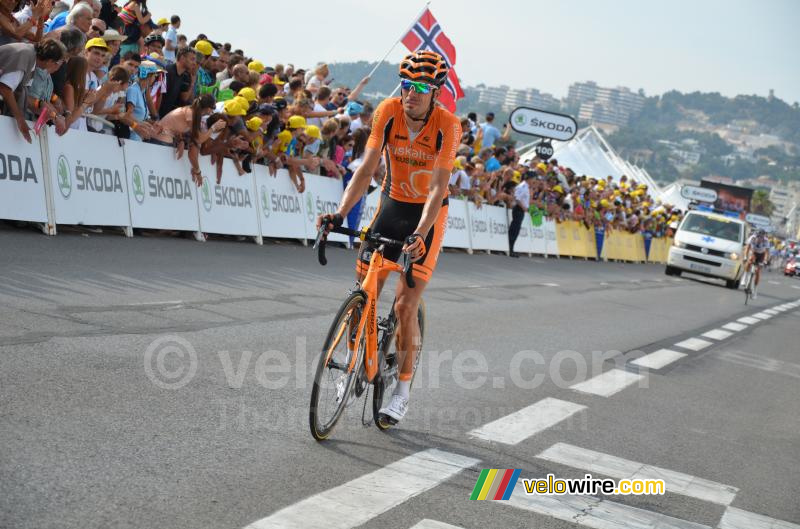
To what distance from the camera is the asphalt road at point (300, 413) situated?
4.61m

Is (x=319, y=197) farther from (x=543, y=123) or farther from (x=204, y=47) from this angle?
(x=543, y=123)

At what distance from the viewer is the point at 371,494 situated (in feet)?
16.1

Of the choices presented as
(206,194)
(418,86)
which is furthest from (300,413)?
(206,194)

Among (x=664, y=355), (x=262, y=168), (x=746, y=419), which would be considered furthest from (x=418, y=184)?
(x=262, y=168)

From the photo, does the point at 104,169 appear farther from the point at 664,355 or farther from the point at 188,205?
the point at 664,355

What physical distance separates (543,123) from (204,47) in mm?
14578

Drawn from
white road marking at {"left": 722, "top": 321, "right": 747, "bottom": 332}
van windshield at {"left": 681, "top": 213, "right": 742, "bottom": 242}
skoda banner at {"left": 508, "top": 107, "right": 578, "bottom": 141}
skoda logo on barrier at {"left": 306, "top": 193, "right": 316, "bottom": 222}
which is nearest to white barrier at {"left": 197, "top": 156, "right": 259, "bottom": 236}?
skoda logo on barrier at {"left": 306, "top": 193, "right": 316, "bottom": 222}

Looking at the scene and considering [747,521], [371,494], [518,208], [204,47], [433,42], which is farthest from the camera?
[518,208]

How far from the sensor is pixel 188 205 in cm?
1493

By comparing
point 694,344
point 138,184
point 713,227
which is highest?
point 138,184

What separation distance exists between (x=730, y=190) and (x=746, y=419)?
301 feet

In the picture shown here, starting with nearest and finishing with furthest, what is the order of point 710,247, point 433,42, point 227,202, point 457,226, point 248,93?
point 248,93 < point 227,202 < point 457,226 < point 433,42 < point 710,247

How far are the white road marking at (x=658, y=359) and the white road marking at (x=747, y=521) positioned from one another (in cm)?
562

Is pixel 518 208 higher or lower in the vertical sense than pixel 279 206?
lower
